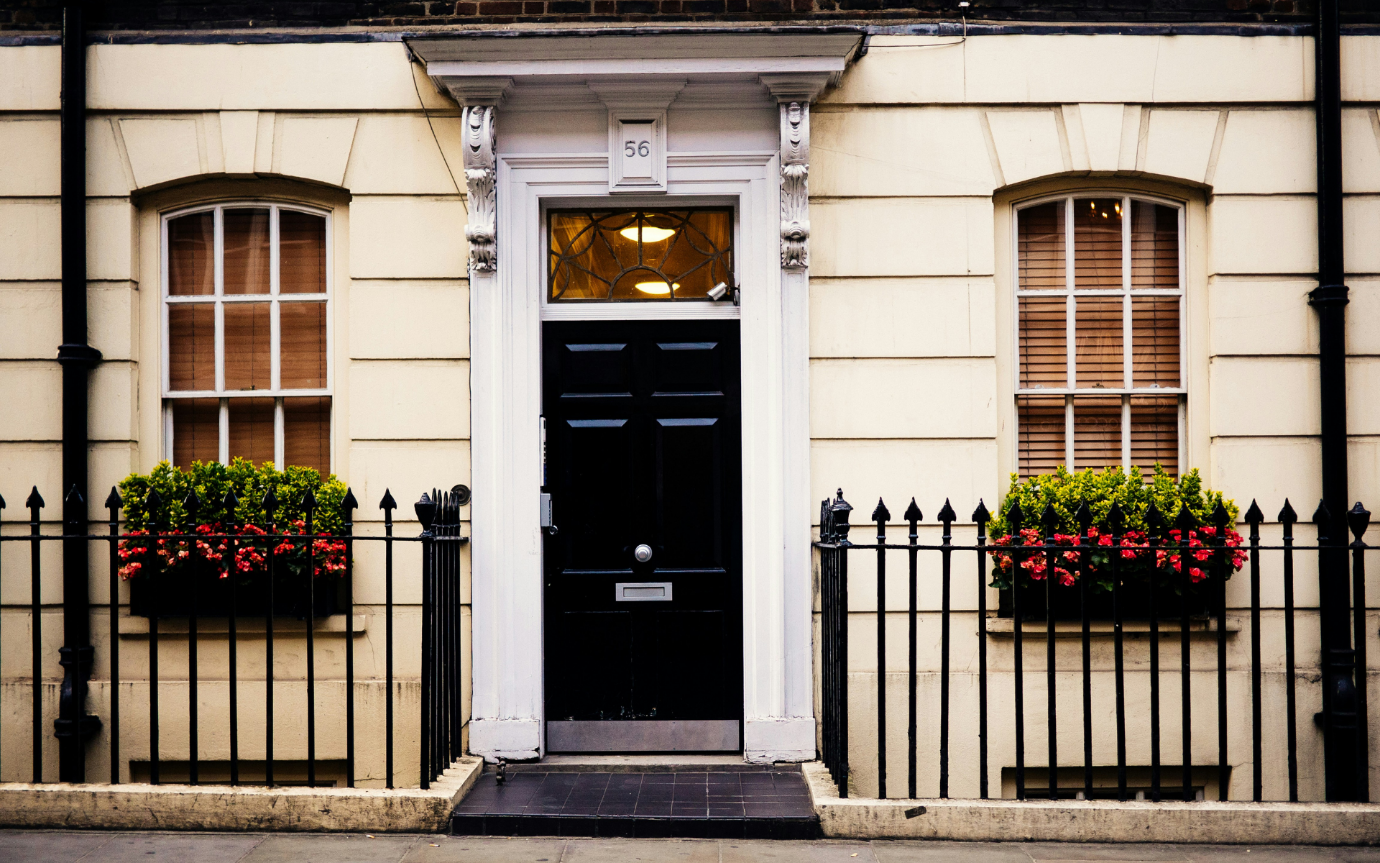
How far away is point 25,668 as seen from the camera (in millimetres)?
5582

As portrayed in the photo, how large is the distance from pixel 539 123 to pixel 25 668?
4098 mm

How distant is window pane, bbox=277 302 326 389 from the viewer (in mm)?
5824

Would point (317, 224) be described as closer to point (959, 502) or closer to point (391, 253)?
point (391, 253)

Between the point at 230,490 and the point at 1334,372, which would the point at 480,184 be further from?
the point at 1334,372

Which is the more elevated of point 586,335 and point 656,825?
point 586,335

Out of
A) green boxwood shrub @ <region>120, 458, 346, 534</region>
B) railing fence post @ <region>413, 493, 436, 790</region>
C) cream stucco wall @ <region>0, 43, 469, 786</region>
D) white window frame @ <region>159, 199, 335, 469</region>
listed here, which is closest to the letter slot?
cream stucco wall @ <region>0, 43, 469, 786</region>

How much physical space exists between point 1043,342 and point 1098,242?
25.8 inches

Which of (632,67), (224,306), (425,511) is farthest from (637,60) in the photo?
(224,306)

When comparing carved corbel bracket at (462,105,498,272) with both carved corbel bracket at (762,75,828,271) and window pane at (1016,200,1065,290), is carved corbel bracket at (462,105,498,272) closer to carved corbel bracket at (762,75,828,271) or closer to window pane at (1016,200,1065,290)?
carved corbel bracket at (762,75,828,271)

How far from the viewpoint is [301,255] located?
230 inches

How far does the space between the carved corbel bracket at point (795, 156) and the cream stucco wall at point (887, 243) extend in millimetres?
159

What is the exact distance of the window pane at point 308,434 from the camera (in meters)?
5.82

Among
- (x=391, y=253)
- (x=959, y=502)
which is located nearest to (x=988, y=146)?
(x=959, y=502)

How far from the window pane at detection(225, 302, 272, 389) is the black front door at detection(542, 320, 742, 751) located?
165 centimetres
